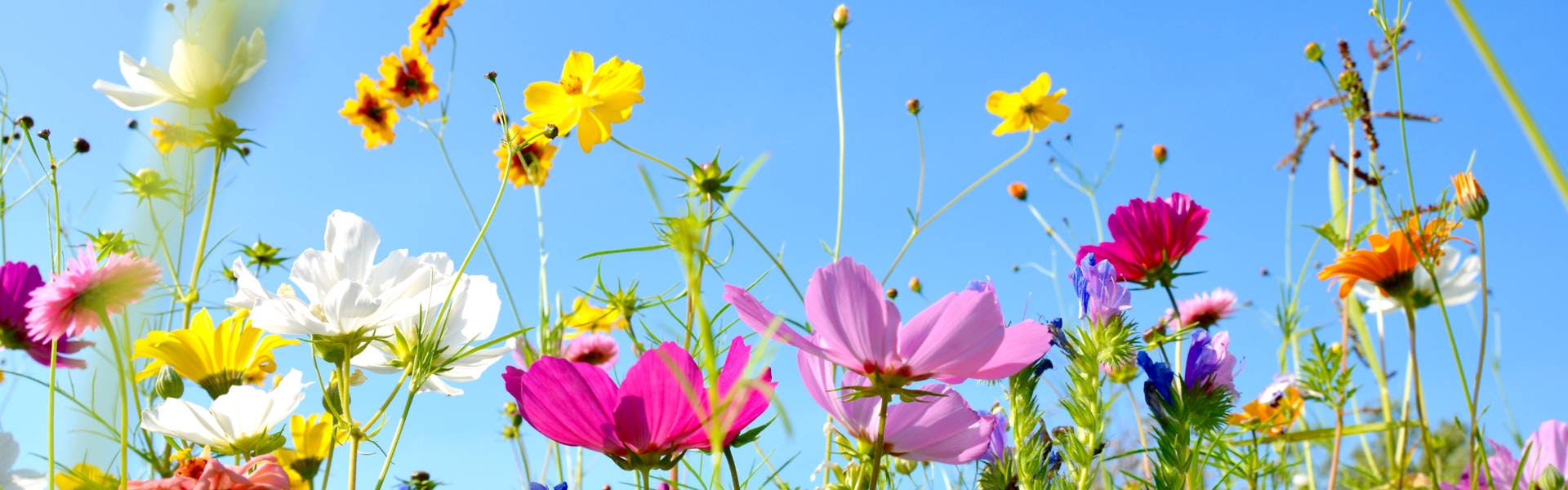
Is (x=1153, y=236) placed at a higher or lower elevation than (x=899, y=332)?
higher

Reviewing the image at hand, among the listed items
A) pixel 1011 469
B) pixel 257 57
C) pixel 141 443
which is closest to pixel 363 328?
pixel 257 57

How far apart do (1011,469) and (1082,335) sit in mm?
85

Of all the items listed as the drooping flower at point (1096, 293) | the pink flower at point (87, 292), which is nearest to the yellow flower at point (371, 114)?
the pink flower at point (87, 292)

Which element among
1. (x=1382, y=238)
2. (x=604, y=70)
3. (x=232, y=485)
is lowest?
(x=232, y=485)

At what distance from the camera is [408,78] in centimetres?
188

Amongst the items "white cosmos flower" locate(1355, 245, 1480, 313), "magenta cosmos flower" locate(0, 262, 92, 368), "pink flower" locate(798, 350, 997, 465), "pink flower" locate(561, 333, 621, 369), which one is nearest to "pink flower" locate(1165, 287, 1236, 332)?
"white cosmos flower" locate(1355, 245, 1480, 313)

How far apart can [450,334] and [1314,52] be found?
→ 116 centimetres

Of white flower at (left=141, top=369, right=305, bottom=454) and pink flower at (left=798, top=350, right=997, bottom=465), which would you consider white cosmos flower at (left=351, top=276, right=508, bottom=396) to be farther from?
pink flower at (left=798, top=350, right=997, bottom=465)

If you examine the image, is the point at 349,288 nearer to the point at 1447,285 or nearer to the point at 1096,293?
the point at 1096,293

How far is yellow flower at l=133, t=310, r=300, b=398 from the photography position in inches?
28.8

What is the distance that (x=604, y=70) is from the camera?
1063mm

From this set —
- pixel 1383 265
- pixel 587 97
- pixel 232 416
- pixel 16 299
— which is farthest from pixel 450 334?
pixel 1383 265

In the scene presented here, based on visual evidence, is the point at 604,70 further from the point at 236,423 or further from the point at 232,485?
the point at 232,485

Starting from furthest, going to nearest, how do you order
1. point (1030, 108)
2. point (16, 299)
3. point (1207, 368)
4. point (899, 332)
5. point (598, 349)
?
1. point (1030, 108)
2. point (598, 349)
3. point (16, 299)
4. point (1207, 368)
5. point (899, 332)
